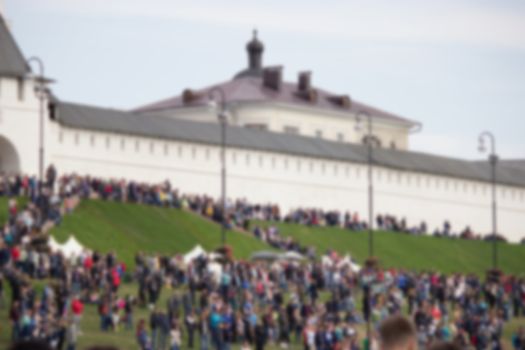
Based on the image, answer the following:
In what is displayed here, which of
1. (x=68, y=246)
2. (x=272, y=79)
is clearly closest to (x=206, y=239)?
(x=68, y=246)

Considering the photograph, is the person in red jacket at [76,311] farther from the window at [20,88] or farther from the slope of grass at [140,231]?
the window at [20,88]

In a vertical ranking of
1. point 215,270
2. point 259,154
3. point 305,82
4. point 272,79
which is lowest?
point 215,270

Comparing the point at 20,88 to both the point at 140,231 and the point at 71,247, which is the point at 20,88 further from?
the point at 71,247

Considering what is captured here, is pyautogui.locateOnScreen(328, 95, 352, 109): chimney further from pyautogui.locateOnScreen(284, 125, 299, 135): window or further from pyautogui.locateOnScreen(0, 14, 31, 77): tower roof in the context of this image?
pyautogui.locateOnScreen(0, 14, 31, 77): tower roof

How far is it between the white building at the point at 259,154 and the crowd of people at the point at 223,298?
9.03 m

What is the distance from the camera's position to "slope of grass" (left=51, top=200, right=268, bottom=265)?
53125 millimetres

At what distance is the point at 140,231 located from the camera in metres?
56.8

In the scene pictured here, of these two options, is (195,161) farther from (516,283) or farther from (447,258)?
(516,283)

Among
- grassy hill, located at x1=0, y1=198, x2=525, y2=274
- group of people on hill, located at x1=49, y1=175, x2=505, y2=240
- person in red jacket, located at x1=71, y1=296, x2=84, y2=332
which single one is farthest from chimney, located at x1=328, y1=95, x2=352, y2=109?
person in red jacket, located at x1=71, y1=296, x2=84, y2=332

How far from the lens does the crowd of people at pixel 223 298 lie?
35.6 meters

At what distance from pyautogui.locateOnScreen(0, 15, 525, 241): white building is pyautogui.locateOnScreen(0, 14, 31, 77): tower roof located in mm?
42

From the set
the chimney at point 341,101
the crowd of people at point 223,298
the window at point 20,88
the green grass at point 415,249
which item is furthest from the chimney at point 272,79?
the crowd of people at point 223,298

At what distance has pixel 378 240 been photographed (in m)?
70.4

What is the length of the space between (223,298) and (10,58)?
88.1 ft
